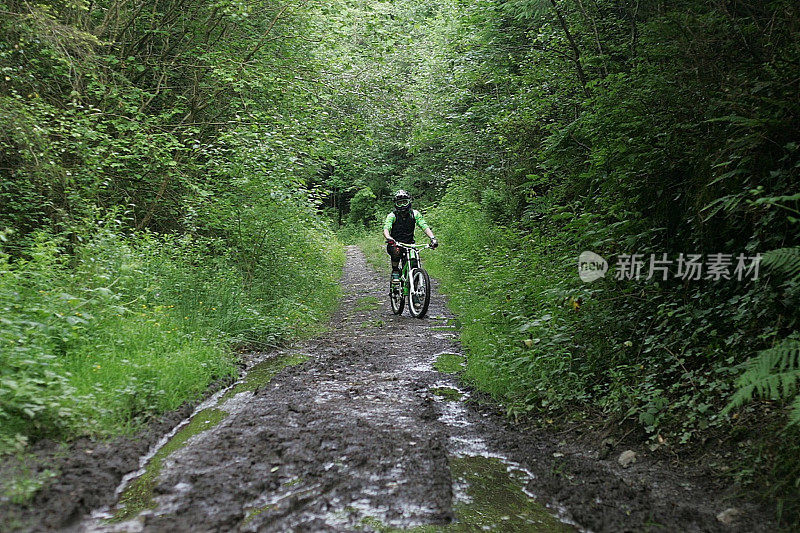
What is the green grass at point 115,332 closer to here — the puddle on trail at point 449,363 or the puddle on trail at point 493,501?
the puddle on trail at point 449,363

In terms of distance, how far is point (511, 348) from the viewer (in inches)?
266

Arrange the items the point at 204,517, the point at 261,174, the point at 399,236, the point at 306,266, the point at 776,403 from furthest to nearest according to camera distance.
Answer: the point at 306,266, the point at 399,236, the point at 261,174, the point at 776,403, the point at 204,517

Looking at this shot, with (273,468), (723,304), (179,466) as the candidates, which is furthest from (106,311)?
(723,304)

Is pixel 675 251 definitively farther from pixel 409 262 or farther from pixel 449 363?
pixel 409 262

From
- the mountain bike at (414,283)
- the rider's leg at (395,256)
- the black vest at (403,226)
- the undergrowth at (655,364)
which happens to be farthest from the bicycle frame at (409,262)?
the undergrowth at (655,364)

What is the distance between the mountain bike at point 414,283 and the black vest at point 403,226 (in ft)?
0.85


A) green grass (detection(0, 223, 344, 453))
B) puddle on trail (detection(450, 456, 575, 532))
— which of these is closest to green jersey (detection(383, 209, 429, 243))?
green grass (detection(0, 223, 344, 453))

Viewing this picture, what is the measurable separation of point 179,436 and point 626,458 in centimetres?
368

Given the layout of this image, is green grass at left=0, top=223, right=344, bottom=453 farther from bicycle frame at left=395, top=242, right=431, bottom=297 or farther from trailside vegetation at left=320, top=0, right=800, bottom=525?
trailside vegetation at left=320, top=0, right=800, bottom=525

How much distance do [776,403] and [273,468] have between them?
3.60 m

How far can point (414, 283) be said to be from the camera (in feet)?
37.8

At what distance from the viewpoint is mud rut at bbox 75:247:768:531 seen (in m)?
3.44

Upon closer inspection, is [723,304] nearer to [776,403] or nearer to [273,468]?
[776,403]

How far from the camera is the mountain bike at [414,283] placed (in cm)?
1133
